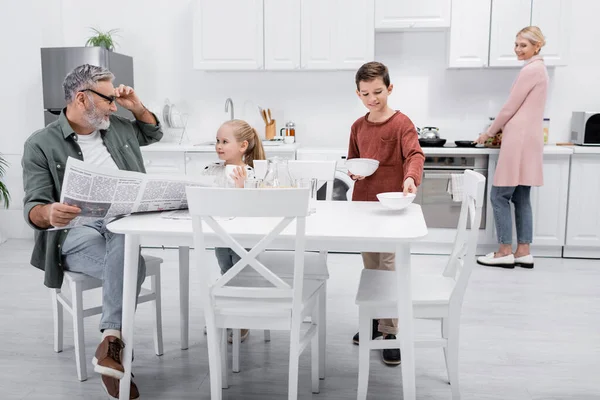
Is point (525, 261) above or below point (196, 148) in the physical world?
below

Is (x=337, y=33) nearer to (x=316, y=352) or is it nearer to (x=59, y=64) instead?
(x=59, y=64)

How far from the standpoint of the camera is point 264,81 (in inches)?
199

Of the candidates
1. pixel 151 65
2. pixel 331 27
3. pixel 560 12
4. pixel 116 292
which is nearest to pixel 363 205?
pixel 116 292

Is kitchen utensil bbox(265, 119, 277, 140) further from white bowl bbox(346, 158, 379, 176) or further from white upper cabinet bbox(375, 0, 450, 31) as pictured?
white bowl bbox(346, 158, 379, 176)

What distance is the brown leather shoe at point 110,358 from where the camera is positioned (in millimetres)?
2129

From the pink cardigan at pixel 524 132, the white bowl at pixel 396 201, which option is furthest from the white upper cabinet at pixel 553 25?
the white bowl at pixel 396 201

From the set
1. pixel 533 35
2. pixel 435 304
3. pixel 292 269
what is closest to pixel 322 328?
pixel 292 269

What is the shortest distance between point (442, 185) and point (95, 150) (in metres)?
2.67

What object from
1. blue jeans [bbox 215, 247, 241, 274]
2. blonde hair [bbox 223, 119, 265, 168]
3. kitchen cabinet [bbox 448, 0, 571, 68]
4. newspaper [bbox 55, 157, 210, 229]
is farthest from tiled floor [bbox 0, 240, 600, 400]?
kitchen cabinet [bbox 448, 0, 571, 68]

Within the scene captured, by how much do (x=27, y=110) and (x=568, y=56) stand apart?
429 cm

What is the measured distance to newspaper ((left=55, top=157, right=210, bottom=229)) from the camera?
6.53 feet

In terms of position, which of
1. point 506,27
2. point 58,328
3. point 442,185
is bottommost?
point 58,328

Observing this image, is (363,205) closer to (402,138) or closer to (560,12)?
(402,138)

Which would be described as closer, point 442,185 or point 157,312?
→ point 157,312
